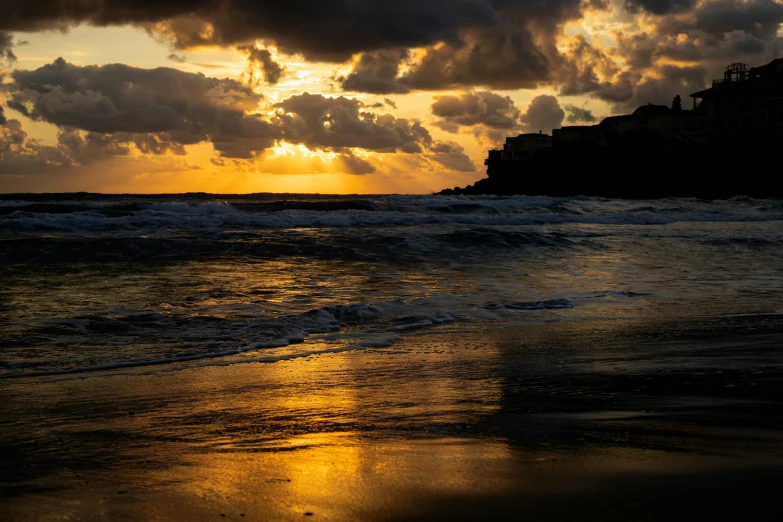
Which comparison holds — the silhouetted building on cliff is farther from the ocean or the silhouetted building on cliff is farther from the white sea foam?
the ocean

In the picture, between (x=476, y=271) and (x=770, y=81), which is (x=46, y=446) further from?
(x=770, y=81)

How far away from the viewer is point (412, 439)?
4.40 metres

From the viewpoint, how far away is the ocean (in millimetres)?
3893

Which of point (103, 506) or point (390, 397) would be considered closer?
point (103, 506)

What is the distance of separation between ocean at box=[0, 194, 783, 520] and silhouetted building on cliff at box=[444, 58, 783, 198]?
60465mm

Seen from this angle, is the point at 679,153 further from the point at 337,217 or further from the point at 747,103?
the point at 337,217

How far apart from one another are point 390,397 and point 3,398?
3074mm

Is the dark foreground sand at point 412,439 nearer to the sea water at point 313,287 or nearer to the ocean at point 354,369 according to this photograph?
the ocean at point 354,369

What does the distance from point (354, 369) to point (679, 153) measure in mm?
78608

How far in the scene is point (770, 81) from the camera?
74.4 metres

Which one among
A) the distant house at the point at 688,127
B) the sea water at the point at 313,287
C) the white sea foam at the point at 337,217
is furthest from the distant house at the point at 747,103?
the sea water at the point at 313,287

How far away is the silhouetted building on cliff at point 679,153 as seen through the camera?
71.7 meters

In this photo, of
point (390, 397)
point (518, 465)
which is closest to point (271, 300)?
point (390, 397)

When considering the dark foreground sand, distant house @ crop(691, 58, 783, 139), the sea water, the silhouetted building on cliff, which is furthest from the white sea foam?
distant house @ crop(691, 58, 783, 139)
